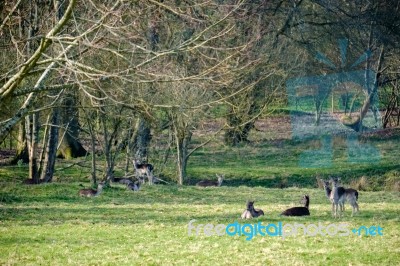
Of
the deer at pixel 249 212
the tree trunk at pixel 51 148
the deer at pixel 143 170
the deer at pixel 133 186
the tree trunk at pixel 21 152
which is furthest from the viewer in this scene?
the tree trunk at pixel 21 152

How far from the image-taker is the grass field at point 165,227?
417 inches

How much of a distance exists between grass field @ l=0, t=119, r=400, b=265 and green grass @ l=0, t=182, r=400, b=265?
0.05 ft

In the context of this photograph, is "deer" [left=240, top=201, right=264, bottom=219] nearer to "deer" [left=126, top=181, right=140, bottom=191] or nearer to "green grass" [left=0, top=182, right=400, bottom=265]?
"green grass" [left=0, top=182, right=400, bottom=265]

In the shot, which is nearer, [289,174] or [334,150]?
[289,174]

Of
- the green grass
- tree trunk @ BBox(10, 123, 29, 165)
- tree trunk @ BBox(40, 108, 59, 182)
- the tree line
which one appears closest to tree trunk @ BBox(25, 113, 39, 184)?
the tree line

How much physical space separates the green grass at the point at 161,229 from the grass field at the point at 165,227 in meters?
0.02

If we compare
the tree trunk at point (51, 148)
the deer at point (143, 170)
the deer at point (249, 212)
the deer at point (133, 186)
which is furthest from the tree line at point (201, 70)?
the deer at point (249, 212)

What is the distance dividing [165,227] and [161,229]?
23 cm

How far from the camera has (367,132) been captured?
38719mm

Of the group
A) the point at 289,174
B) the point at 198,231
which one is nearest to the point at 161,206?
the point at 198,231

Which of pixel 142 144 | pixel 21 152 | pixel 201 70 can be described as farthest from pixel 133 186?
pixel 21 152

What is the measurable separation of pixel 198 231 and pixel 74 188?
309 inches

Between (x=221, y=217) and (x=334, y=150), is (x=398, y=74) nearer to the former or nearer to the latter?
(x=334, y=150)

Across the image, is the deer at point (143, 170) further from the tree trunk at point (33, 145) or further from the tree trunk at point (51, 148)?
the tree trunk at point (33, 145)
